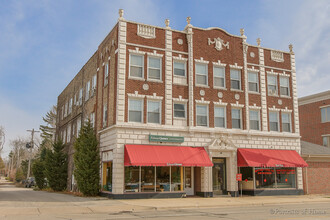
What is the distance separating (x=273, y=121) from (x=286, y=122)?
4.65 feet

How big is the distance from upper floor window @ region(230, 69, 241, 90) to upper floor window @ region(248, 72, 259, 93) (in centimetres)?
113

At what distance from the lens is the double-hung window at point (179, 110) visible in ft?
81.5

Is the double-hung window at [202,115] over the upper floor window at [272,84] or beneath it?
beneath

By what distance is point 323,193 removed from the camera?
2858 centimetres

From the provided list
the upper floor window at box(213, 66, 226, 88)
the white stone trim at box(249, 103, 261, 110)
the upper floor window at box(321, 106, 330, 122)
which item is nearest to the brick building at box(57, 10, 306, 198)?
the upper floor window at box(213, 66, 226, 88)

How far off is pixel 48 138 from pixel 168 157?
55.1m

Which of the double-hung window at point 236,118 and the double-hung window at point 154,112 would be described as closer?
the double-hung window at point 154,112

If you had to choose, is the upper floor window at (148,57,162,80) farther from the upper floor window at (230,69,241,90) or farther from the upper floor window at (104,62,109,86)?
the upper floor window at (230,69,241,90)

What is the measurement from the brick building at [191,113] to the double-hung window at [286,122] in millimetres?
86

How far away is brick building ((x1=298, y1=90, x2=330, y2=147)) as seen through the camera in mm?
41750

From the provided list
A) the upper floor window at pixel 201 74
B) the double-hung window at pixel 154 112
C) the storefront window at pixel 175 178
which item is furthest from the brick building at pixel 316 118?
the double-hung window at pixel 154 112

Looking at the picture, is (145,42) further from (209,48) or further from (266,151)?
(266,151)

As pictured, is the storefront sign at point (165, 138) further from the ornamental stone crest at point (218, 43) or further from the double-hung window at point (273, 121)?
the double-hung window at point (273, 121)

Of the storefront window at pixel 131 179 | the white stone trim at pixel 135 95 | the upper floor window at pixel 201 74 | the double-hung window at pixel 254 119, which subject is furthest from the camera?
the double-hung window at pixel 254 119
